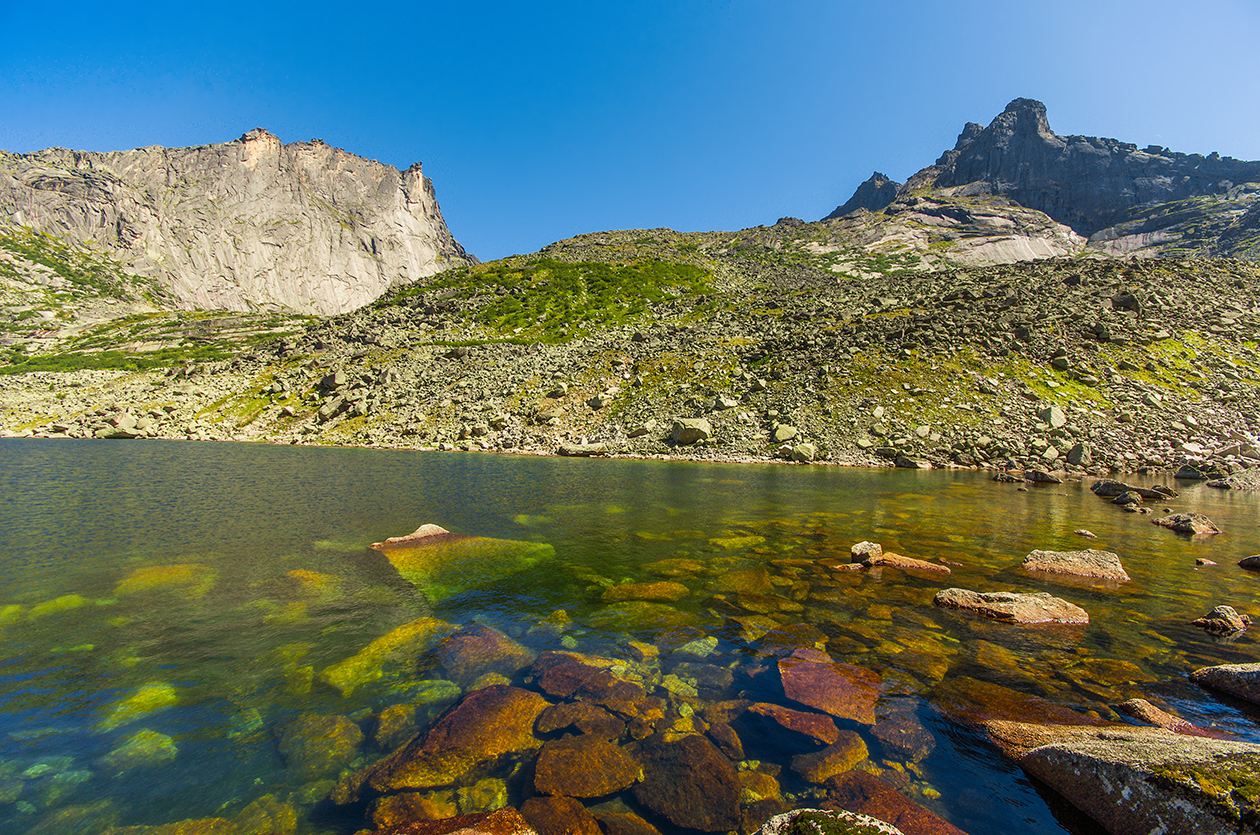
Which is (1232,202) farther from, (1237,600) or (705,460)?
(1237,600)

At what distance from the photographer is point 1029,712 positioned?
338 inches

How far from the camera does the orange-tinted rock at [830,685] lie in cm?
870

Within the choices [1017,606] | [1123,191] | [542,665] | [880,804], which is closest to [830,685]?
[880,804]

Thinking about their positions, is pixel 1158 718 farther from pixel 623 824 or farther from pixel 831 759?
pixel 623 824

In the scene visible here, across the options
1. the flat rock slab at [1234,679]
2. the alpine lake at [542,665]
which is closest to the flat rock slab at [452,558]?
the alpine lake at [542,665]

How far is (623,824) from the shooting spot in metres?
6.23

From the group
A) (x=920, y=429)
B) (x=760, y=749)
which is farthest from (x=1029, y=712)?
(x=920, y=429)

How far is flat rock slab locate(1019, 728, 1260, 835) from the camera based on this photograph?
5141mm

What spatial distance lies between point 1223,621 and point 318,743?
67.5ft

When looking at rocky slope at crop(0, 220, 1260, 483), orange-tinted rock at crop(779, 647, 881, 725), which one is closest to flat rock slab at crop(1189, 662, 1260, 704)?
orange-tinted rock at crop(779, 647, 881, 725)

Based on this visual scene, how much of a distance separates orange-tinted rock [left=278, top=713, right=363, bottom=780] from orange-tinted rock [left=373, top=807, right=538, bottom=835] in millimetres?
1941

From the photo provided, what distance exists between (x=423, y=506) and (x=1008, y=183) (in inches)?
10051

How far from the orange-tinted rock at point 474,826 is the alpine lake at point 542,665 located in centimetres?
43

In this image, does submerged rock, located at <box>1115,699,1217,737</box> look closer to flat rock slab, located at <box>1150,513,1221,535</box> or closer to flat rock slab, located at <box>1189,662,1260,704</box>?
flat rock slab, located at <box>1189,662,1260,704</box>
